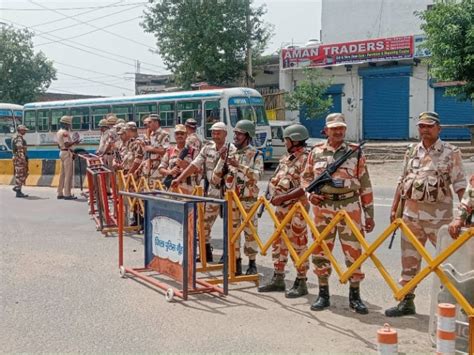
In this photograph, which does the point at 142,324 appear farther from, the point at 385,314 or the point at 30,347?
the point at 385,314

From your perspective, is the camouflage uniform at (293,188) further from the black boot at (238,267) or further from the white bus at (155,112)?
the white bus at (155,112)

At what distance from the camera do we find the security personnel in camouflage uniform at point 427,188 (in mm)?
5430

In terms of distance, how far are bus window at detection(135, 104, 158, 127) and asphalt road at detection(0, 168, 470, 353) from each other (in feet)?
46.2

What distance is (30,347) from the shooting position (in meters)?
4.80

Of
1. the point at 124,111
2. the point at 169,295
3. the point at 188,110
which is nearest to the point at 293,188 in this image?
the point at 169,295

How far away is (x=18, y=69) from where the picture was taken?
1655 inches

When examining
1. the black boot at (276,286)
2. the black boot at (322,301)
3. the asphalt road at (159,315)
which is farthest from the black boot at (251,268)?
the black boot at (322,301)

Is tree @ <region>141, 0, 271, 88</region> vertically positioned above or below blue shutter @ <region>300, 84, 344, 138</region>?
above

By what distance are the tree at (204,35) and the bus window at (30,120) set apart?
784 cm

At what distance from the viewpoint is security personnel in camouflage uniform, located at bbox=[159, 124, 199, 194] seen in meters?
8.59

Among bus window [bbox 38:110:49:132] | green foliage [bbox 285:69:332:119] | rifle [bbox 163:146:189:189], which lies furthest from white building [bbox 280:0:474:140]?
rifle [bbox 163:146:189:189]

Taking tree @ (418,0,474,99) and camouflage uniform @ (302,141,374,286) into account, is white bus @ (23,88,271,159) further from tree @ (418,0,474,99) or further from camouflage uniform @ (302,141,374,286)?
camouflage uniform @ (302,141,374,286)

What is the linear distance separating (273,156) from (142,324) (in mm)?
17831

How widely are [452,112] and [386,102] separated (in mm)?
3010
